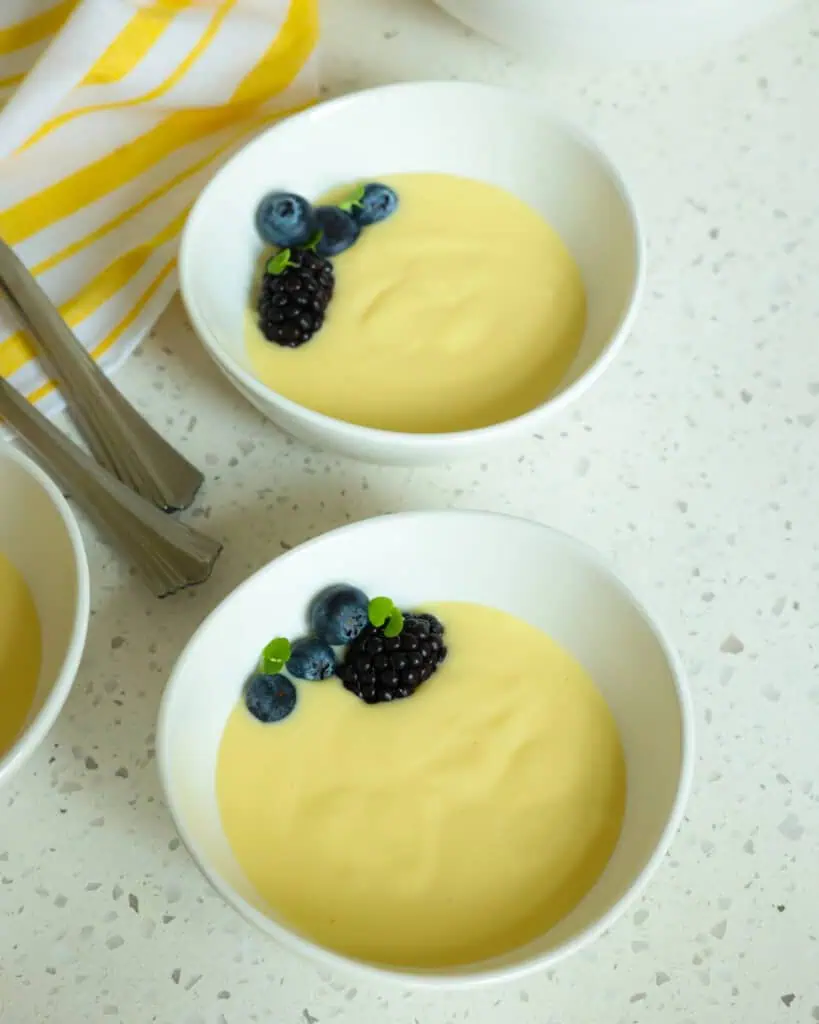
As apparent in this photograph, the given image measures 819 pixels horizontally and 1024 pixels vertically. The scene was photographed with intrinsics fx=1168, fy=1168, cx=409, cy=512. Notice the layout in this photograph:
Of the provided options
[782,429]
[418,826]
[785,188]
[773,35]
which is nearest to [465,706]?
[418,826]

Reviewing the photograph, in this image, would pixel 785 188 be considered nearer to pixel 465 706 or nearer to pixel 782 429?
pixel 782 429

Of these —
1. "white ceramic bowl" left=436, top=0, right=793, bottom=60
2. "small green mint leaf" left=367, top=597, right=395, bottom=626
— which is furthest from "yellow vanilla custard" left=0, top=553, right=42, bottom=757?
"white ceramic bowl" left=436, top=0, right=793, bottom=60

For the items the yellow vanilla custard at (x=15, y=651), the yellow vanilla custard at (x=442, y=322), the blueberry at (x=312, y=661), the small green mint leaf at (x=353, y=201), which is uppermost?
the small green mint leaf at (x=353, y=201)

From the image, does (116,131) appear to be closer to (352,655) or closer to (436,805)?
(352,655)

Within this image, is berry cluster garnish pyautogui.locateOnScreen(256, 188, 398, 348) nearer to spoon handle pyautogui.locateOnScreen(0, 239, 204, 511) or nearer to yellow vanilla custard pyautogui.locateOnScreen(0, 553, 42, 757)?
spoon handle pyautogui.locateOnScreen(0, 239, 204, 511)

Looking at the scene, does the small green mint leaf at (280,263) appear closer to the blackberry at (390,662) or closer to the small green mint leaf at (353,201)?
the small green mint leaf at (353,201)

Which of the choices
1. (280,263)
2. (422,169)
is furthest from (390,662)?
(422,169)

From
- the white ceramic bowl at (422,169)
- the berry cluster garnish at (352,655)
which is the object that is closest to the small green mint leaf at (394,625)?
the berry cluster garnish at (352,655)
